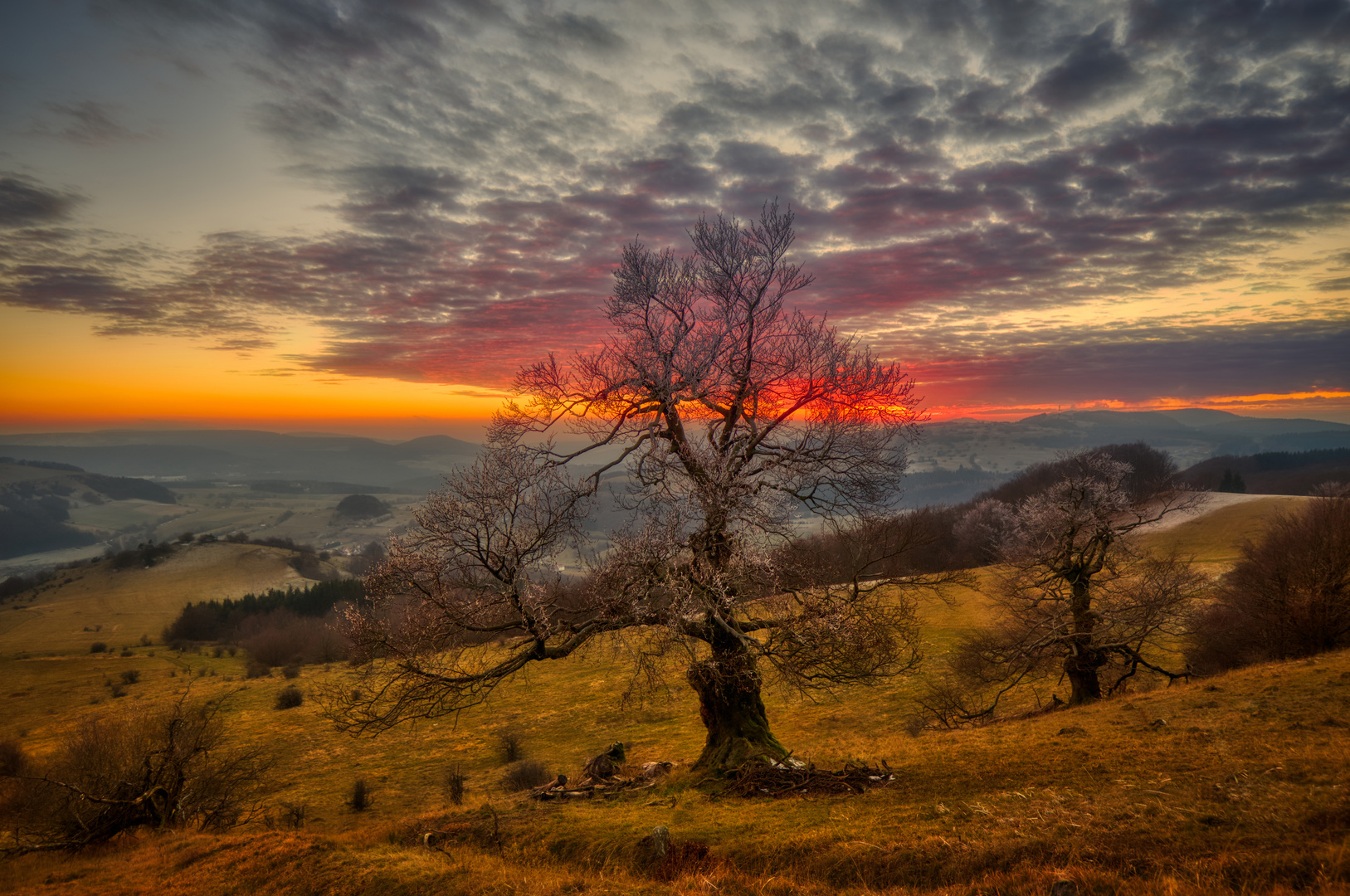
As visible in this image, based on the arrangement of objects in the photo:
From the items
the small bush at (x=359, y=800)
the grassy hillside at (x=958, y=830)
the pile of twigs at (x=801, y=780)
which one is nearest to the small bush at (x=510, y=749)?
the small bush at (x=359, y=800)

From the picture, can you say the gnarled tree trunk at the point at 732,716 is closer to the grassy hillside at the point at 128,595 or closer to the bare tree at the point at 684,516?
the bare tree at the point at 684,516

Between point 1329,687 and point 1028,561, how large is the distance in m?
9.91

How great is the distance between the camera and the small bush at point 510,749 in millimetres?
31484

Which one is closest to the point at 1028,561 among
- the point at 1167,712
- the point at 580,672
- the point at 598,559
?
the point at 1167,712

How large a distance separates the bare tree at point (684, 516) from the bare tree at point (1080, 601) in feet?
38.2

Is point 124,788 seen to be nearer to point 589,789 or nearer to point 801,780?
point 589,789

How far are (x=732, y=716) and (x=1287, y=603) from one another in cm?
2494

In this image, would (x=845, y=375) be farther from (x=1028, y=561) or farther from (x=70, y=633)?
(x=70, y=633)

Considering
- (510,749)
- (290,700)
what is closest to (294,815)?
(510,749)

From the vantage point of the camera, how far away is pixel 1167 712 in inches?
620

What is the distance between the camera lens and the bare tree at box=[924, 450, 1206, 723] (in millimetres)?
21984

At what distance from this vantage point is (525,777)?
87.5 feet

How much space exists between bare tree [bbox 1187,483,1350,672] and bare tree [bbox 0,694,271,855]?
38768mm

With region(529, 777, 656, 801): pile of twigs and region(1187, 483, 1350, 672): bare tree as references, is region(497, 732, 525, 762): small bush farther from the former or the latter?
region(1187, 483, 1350, 672): bare tree
